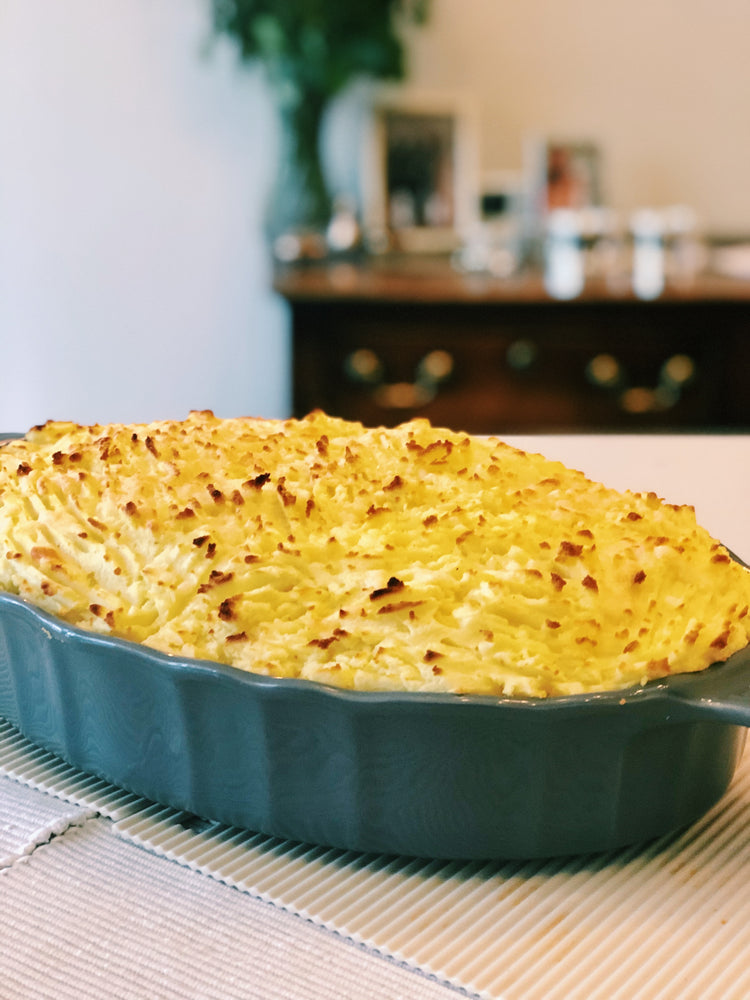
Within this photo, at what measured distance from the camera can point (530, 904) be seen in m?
0.55

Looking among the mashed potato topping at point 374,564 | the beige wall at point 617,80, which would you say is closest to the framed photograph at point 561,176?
the beige wall at point 617,80

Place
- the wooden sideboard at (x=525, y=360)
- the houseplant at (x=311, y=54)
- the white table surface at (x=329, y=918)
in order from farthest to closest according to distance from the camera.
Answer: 1. the houseplant at (x=311, y=54)
2. the wooden sideboard at (x=525, y=360)
3. the white table surface at (x=329, y=918)

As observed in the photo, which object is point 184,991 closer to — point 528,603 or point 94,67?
point 528,603

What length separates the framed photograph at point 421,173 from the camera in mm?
3135

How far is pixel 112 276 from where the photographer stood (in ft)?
10.7

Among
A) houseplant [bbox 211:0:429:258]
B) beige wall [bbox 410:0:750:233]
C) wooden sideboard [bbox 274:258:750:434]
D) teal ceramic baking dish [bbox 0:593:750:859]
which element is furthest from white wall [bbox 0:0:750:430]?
teal ceramic baking dish [bbox 0:593:750:859]

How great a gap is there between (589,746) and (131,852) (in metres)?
0.26

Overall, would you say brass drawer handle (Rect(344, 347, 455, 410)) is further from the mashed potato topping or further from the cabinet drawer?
the mashed potato topping

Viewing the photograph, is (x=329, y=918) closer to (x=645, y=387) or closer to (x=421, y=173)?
(x=645, y=387)

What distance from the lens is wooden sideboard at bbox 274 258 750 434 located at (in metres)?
2.58

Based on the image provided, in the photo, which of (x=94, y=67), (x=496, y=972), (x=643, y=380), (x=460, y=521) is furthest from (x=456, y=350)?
(x=496, y=972)

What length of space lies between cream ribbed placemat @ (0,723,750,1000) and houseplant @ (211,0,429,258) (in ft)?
8.56

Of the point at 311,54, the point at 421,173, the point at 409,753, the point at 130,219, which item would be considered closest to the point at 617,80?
the point at 421,173

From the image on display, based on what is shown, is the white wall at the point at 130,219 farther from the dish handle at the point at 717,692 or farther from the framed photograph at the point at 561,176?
the dish handle at the point at 717,692
